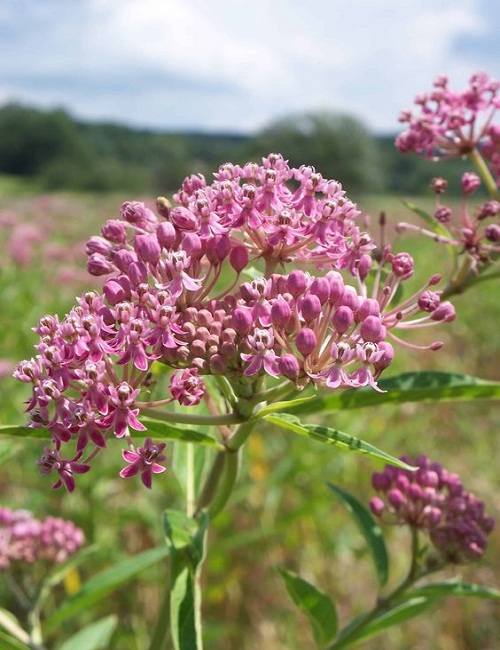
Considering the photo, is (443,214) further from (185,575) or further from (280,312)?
(185,575)

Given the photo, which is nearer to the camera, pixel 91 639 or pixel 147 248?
pixel 147 248

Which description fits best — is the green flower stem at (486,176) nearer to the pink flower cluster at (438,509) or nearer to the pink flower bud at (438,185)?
the pink flower bud at (438,185)

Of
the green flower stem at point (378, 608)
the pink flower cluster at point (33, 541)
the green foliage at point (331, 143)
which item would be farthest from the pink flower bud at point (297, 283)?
the green foliage at point (331, 143)

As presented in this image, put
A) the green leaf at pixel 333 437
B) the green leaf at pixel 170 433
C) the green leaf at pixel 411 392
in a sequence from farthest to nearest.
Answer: the green leaf at pixel 411 392, the green leaf at pixel 170 433, the green leaf at pixel 333 437

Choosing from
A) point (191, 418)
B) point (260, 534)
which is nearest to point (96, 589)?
point (191, 418)

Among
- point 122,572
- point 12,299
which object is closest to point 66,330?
point 122,572

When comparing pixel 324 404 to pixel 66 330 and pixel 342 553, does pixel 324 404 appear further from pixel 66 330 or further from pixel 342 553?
pixel 342 553
